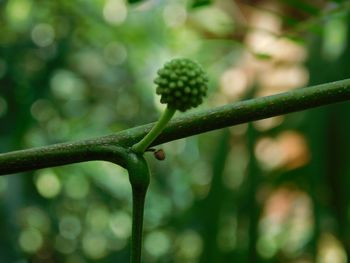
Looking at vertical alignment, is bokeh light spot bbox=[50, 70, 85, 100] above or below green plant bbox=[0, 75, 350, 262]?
below

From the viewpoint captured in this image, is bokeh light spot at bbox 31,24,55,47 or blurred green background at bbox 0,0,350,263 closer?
blurred green background at bbox 0,0,350,263

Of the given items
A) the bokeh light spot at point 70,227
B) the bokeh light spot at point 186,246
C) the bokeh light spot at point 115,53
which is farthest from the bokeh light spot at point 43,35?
the bokeh light spot at point 186,246

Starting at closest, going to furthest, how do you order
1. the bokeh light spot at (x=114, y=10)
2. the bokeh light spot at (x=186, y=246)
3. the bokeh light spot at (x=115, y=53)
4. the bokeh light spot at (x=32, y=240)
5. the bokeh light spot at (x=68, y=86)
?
the bokeh light spot at (x=186, y=246)
the bokeh light spot at (x=68, y=86)
the bokeh light spot at (x=32, y=240)
the bokeh light spot at (x=115, y=53)
the bokeh light spot at (x=114, y=10)

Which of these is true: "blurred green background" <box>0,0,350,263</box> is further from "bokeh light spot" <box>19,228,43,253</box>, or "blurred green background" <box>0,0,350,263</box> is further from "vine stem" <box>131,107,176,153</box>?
"vine stem" <box>131,107,176,153</box>

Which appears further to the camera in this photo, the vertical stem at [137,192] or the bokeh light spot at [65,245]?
the bokeh light spot at [65,245]

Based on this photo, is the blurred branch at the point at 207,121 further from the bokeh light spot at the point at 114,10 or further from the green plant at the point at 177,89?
the bokeh light spot at the point at 114,10

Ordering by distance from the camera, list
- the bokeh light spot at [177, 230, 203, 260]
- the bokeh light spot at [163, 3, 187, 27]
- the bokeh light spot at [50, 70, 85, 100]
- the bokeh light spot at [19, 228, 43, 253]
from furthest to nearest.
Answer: the bokeh light spot at [163, 3, 187, 27] → the bokeh light spot at [19, 228, 43, 253] → the bokeh light spot at [50, 70, 85, 100] → the bokeh light spot at [177, 230, 203, 260]

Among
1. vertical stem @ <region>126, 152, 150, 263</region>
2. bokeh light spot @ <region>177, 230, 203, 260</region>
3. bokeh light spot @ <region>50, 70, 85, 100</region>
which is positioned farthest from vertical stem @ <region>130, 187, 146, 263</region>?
bokeh light spot @ <region>50, 70, 85, 100</region>
